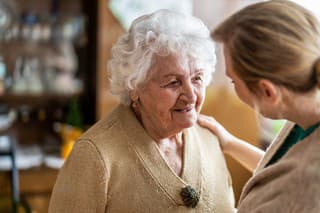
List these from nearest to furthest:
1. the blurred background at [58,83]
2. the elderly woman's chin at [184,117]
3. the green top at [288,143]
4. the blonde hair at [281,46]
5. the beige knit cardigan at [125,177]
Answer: the blonde hair at [281,46] → the green top at [288,143] → the beige knit cardigan at [125,177] → the elderly woman's chin at [184,117] → the blurred background at [58,83]

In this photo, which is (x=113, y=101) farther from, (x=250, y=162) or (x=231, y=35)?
(x=231, y=35)

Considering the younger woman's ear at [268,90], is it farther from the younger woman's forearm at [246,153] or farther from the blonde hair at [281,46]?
the younger woman's forearm at [246,153]

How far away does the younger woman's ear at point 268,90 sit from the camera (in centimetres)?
101

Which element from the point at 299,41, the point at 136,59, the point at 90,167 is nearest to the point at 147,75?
the point at 136,59

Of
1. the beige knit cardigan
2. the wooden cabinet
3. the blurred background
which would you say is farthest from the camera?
the wooden cabinet

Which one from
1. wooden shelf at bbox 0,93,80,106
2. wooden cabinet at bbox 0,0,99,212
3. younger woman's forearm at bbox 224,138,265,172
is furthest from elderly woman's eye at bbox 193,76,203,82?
wooden shelf at bbox 0,93,80,106

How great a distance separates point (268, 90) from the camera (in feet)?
3.35

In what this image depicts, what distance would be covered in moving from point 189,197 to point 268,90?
1.72 ft

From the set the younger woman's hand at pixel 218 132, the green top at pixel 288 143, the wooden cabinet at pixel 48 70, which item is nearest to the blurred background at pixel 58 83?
the wooden cabinet at pixel 48 70

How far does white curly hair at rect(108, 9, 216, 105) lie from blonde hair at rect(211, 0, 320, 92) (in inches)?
15.8

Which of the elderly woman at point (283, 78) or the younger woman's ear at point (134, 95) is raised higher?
the elderly woman at point (283, 78)

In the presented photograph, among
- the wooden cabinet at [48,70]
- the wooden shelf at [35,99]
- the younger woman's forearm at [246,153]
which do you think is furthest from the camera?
the wooden shelf at [35,99]

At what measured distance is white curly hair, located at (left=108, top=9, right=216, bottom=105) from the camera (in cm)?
141

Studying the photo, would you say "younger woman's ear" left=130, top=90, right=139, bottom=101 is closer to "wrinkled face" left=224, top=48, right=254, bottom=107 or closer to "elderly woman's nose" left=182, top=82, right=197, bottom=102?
"elderly woman's nose" left=182, top=82, right=197, bottom=102
